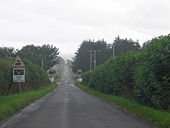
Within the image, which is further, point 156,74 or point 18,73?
point 18,73

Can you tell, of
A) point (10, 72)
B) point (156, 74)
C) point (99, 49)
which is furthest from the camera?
point (99, 49)

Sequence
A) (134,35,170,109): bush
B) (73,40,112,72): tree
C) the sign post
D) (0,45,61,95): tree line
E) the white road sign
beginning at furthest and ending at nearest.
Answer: (73,40,112,72): tree, (0,45,61,95): tree line, the white road sign, the sign post, (134,35,170,109): bush

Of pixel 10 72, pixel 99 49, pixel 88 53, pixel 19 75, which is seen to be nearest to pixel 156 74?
pixel 19 75

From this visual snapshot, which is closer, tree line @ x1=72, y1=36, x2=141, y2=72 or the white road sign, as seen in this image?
the white road sign

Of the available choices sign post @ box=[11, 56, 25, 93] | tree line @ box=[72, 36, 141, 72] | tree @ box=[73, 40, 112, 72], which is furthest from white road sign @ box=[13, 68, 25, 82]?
tree @ box=[73, 40, 112, 72]

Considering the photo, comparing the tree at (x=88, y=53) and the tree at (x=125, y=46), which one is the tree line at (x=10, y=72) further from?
the tree at (x=125, y=46)

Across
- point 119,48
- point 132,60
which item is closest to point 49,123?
point 132,60

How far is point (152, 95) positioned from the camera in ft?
54.6

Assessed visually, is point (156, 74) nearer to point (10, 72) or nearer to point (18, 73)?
point (18, 73)

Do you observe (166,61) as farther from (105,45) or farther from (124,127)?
(105,45)

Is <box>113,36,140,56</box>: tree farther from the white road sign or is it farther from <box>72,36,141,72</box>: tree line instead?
the white road sign

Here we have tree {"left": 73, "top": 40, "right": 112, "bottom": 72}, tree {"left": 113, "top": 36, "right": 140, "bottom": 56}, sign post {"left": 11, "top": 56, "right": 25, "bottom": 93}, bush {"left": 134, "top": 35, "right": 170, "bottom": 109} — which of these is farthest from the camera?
tree {"left": 73, "top": 40, "right": 112, "bottom": 72}

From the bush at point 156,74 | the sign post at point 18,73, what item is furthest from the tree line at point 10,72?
the bush at point 156,74

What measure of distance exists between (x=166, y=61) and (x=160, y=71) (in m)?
0.82
